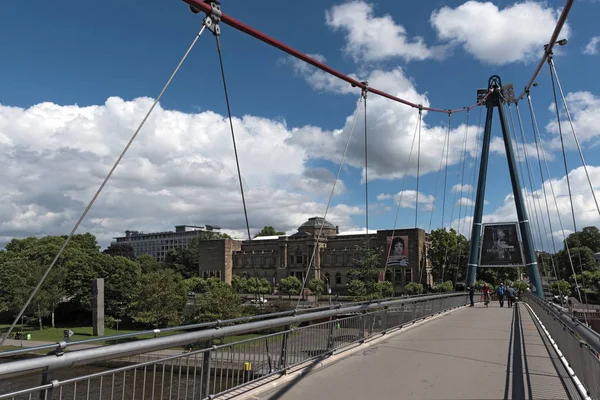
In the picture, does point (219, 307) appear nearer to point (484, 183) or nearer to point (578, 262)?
Result: point (484, 183)

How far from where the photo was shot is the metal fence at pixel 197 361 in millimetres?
3486

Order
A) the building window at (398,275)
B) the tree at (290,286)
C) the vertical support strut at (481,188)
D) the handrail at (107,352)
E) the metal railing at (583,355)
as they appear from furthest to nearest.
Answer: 1. the building window at (398,275)
2. the tree at (290,286)
3. the vertical support strut at (481,188)
4. the metal railing at (583,355)
5. the handrail at (107,352)

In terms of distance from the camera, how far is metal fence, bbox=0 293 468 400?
3486 millimetres

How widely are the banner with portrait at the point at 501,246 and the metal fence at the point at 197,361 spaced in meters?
28.7

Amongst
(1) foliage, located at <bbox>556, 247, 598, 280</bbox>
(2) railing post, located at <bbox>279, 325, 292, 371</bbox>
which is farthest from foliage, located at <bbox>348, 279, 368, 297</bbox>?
(2) railing post, located at <bbox>279, 325, 292, 371</bbox>

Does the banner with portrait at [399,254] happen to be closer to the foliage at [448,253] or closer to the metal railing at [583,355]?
the foliage at [448,253]

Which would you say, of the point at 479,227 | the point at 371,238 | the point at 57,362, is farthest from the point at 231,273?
the point at 57,362

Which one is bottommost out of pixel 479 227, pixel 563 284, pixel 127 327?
pixel 127 327

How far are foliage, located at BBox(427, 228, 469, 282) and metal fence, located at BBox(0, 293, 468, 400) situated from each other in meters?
69.2

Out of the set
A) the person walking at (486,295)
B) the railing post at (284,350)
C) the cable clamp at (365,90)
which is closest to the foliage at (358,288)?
the person walking at (486,295)

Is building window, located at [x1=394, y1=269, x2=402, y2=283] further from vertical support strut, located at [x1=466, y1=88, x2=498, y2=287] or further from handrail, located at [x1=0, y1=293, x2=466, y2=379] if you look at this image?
handrail, located at [x1=0, y1=293, x2=466, y2=379]

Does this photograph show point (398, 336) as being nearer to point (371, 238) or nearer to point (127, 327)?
point (127, 327)

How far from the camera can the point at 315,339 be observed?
8.02 m

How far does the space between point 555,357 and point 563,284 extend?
56764 millimetres
